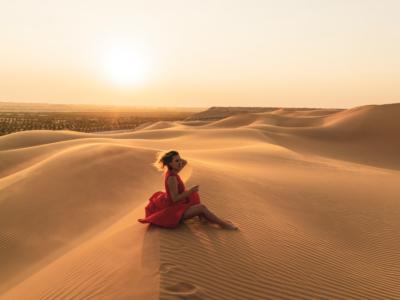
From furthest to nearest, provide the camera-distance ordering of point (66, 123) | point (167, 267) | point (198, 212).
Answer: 1. point (66, 123)
2. point (198, 212)
3. point (167, 267)

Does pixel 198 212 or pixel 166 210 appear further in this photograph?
pixel 198 212

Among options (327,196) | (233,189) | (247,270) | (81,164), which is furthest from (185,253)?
(81,164)

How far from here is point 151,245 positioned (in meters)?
5.34

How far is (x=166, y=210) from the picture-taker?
6141 millimetres

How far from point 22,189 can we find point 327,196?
29.4 ft

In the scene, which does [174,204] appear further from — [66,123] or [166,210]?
[66,123]

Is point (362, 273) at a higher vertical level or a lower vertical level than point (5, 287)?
higher

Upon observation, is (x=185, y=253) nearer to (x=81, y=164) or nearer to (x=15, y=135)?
(x=81, y=164)

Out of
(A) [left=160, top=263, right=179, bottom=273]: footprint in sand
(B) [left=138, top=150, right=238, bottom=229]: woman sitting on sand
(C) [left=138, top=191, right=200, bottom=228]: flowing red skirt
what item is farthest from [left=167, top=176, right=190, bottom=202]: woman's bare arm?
(A) [left=160, top=263, right=179, bottom=273]: footprint in sand

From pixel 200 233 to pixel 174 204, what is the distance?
0.62 meters

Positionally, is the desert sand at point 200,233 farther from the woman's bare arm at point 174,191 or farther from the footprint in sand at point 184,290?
the woman's bare arm at point 174,191

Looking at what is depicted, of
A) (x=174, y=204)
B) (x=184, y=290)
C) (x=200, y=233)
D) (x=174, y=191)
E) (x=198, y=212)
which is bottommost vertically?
(x=184, y=290)

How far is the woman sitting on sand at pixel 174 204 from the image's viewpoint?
240 inches

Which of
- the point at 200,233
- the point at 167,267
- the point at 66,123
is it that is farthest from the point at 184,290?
the point at 66,123
